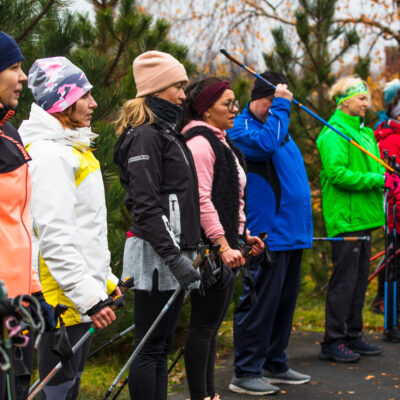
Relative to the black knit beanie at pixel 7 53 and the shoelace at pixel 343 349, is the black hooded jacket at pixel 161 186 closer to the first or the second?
the black knit beanie at pixel 7 53

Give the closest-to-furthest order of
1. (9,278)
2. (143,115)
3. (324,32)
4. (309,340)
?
(9,278), (143,115), (309,340), (324,32)

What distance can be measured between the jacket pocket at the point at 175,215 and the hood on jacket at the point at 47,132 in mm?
568

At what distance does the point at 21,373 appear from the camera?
253cm

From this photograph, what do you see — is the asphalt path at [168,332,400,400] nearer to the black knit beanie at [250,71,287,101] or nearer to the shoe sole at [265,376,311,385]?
the shoe sole at [265,376,311,385]

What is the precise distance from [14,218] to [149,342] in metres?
1.26

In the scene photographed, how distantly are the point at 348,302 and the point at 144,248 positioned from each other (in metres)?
2.66

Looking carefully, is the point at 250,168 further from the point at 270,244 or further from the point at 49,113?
the point at 49,113

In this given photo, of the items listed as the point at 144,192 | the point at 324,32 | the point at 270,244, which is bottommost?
the point at 270,244

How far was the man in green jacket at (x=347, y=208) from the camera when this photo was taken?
5.55 m

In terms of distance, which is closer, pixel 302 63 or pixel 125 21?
pixel 125 21

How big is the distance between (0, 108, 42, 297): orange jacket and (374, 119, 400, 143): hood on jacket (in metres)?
4.73

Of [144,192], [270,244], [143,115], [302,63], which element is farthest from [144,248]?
[302,63]

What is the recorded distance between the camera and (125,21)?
215 inches

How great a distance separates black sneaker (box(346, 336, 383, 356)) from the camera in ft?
19.2
